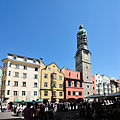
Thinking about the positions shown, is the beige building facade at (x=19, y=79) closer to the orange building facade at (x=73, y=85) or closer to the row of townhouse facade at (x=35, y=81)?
the row of townhouse facade at (x=35, y=81)

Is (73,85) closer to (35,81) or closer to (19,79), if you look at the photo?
(35,81)

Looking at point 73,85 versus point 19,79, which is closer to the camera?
point 19,79

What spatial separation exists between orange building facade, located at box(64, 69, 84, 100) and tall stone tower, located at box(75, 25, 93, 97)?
206 cm

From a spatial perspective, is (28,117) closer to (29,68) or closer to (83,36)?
(29,68)

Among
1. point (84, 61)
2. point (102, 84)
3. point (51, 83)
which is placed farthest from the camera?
point (102, 84)

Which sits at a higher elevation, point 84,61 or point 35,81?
point 84,61

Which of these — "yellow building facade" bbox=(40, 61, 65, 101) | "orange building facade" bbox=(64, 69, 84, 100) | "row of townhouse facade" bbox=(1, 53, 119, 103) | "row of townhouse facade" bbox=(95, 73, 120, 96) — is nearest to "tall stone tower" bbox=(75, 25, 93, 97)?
"row of townhouse facade" bbox=(1, 53, 119, 103)

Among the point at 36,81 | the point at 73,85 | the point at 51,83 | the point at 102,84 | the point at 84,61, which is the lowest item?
the point at 102,84

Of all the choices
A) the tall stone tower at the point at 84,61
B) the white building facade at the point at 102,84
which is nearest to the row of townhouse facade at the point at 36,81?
the tall stone tower at the point at 84,61

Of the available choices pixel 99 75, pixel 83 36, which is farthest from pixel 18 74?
pixel 99 75

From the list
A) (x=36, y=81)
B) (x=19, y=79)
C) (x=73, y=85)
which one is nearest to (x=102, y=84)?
(x=73, y=85)

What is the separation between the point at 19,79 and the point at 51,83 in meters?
10.1

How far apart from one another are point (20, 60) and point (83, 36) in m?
31.2

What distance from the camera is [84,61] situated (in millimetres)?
51031
